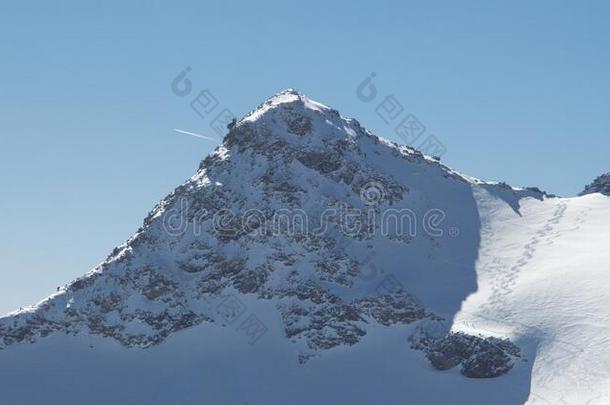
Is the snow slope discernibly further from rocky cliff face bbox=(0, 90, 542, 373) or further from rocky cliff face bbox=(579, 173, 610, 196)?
rocky cliff face bbox=(579, 173, 610, 196)

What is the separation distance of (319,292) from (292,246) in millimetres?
8750

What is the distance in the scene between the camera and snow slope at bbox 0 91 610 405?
4432 inches

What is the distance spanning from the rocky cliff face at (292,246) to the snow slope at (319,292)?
267 mm

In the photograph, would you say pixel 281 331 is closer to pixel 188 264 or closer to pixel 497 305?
pixel 188 264

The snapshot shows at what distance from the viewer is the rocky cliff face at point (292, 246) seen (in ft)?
412

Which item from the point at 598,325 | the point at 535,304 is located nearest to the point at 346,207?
the point at 535,304

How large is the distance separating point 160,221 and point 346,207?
25904 millimetres

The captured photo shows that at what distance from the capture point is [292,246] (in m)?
132

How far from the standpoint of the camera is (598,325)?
362ft

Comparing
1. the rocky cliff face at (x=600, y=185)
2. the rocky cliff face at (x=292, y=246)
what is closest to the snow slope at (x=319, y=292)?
the rocky cliff face at (x=292, y=246)

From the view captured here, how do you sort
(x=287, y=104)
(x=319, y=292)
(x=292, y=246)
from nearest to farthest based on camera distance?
(x=319, y=292)
(x=292, y=246)
(x=287, y=104)

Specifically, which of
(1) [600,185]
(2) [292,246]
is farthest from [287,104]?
(1) [600,185]

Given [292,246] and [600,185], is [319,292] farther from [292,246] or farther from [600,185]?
[600,185]

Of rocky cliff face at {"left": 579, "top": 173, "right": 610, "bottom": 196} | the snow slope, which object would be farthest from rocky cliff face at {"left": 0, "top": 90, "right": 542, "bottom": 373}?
rocky cliff face at {"left": 579, "top": 173, "right": 610, "bottom": 196}
